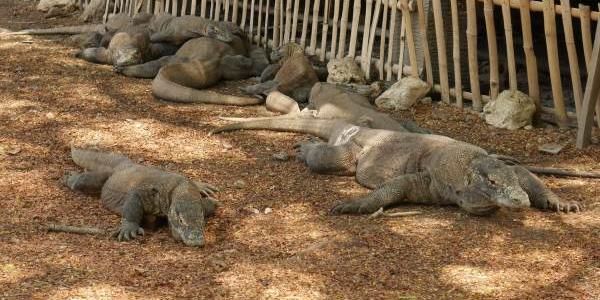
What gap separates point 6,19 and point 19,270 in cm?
1051

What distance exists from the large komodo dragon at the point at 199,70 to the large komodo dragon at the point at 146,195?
2847mm

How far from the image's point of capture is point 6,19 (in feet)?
50.5

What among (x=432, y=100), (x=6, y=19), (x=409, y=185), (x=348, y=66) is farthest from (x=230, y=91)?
(x=6, y=19)

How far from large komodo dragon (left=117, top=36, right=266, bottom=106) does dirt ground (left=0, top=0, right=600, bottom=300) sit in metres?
0.83

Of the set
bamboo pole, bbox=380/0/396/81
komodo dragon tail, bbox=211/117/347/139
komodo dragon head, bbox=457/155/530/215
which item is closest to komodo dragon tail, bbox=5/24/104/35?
bamboo pole, bbox=380/0/396/81

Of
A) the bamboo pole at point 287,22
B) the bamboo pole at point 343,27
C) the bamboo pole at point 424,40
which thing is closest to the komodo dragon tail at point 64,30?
the bamboo pole at point 287,22

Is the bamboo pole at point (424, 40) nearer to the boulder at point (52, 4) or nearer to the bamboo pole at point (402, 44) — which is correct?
the bamboo pole at point (402, 44)

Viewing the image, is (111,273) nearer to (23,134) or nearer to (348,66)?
(23,134)

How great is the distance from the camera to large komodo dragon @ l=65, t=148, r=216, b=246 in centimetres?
637

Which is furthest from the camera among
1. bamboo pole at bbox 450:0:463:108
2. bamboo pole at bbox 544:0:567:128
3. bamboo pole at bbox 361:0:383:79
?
bamboo pole at bbox 361:0:383:79

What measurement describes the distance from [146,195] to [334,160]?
1.78 meters

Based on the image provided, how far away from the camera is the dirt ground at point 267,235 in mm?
5547

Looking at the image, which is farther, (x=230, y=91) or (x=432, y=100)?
(x=230, y=91)

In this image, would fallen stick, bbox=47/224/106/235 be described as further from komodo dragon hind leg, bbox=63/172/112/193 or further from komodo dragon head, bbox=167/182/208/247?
komodo dragon hind leg, bbox=63/172/112/193
